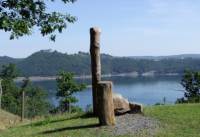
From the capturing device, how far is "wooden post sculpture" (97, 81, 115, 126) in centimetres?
1683

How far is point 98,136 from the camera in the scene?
50.4ft

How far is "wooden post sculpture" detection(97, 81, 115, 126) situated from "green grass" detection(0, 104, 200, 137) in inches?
17.4

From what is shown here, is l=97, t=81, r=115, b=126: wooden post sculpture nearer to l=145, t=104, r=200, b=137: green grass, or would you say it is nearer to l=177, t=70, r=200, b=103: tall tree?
l=145, t=104, r=200, b=137: green grass

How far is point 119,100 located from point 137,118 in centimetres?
126

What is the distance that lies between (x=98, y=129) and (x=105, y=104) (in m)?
0.98

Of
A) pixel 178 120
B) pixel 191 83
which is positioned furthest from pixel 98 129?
pixel 191 83

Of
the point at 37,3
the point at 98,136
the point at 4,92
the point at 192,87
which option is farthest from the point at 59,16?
the point at 4,92

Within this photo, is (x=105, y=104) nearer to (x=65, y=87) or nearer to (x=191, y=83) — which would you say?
(x=65, y=87)

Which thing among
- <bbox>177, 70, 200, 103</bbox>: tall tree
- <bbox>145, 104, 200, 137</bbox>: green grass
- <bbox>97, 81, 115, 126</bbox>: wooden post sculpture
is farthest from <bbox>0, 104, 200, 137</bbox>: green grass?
<bbox>177, 70, 200, 103</bbox>: tall tree

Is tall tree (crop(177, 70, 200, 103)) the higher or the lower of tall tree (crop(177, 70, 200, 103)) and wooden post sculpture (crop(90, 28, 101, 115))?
the lower

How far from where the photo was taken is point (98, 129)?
644 inches

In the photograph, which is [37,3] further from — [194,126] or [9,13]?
[194,126]

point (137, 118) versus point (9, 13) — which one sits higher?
point (9, 13)

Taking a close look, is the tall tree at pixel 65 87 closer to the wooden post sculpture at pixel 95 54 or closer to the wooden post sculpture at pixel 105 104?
the wooden post sculpture at pixel 95 54
